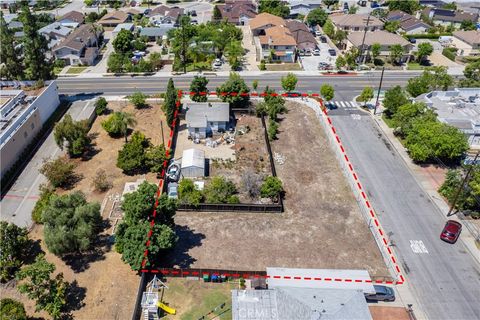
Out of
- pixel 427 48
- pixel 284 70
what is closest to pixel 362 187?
pixel 284 70

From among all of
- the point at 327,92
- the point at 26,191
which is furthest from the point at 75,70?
the point at 327,92

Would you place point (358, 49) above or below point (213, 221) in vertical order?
above

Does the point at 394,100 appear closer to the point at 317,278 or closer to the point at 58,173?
the point at 317,278

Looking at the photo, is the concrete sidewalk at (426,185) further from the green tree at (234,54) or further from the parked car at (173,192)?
the green tree at (234,54)

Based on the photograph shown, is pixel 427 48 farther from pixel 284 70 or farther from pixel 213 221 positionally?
pixel 213 221

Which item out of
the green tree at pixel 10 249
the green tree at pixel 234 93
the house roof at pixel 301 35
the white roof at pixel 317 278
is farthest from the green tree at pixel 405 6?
the green tree at pixel 10 249

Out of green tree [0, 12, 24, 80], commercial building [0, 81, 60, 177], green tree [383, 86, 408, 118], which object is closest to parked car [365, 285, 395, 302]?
green tree [383, 86, 408, 118]
